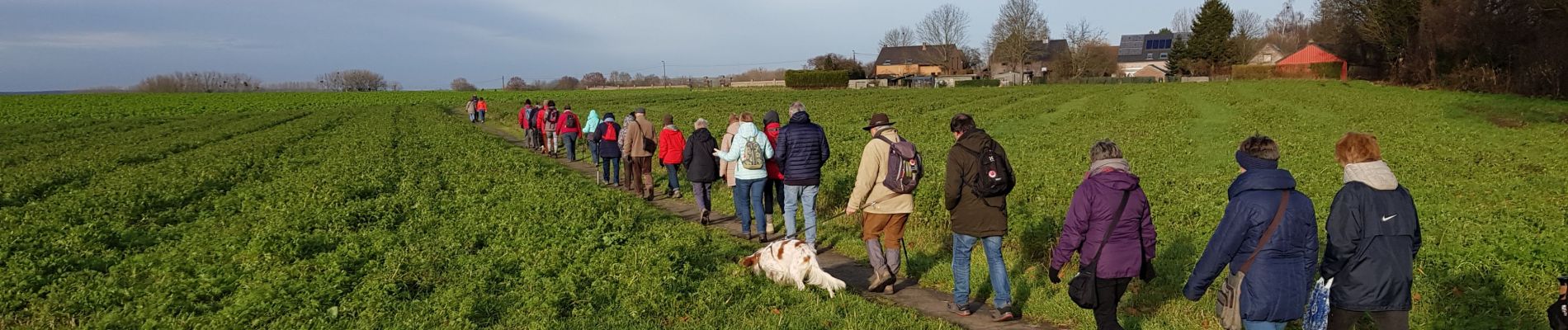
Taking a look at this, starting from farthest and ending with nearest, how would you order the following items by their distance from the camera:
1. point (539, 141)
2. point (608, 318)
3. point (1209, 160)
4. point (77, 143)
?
point (77, 143), point (539, 141), point (1209, 160), point (608, 318)

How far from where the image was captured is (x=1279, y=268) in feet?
14.5

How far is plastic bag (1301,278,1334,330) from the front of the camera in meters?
4.49

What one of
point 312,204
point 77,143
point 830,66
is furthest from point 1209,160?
point 830,66

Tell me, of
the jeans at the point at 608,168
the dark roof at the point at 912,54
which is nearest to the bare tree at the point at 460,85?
the dark roof at the point at 912,54

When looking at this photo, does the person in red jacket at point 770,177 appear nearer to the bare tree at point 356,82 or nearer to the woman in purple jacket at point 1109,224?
the woman in purple jacket at point 1109,224

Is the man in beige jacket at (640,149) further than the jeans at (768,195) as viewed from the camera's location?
Yes

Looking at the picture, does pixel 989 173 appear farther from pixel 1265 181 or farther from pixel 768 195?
pixel 768 195

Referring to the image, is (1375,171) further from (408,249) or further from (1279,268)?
(408,249)

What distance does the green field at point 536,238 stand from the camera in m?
6.43

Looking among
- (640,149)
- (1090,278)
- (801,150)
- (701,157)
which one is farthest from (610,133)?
(1090,278)

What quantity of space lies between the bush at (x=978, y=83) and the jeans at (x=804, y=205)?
230ft

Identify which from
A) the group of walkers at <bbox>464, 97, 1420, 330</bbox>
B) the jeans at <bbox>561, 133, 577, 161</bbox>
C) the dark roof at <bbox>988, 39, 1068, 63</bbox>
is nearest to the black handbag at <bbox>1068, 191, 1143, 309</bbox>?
the group of walkers at <bbox>464, 97, 1420, 330</bbox>

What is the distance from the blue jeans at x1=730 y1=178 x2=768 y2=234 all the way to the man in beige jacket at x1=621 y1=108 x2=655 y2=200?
356 cm

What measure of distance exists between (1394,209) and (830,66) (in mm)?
96804
